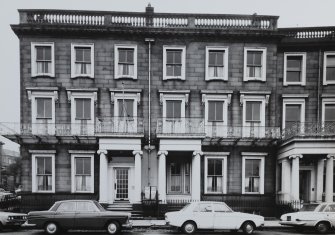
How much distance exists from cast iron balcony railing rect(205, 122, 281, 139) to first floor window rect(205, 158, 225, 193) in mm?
1827

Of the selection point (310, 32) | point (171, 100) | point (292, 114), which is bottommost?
point (292, 114)

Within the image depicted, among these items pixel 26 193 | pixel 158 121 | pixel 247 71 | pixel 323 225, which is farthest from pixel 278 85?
pixel 26 193

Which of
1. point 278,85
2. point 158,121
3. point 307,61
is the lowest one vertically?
point 158,121

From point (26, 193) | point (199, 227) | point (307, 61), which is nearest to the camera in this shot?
point (199, 227)

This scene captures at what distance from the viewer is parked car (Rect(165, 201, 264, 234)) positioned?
51.3 ft

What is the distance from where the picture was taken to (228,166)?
23719 millimetres

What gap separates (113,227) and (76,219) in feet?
5.49

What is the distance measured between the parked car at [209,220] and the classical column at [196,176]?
563 cm

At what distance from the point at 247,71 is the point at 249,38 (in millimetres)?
2268

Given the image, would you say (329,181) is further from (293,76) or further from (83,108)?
(83,108)

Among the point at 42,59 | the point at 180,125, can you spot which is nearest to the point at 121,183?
the point at 180,125

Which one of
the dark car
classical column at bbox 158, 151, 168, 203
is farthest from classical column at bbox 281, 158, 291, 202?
the dark car

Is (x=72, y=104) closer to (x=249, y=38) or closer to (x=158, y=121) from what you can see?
(x=158, y=121)

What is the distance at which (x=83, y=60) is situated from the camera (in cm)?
2339
